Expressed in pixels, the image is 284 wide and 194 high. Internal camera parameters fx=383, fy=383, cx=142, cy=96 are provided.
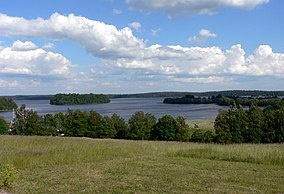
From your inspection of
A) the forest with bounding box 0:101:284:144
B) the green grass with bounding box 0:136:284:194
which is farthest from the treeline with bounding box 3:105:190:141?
the green grass with bounding box 0:136:284:194

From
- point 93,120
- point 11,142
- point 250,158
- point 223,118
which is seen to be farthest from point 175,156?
point 93,120

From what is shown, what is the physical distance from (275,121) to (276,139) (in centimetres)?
192

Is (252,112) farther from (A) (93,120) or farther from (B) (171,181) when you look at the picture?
(B) (171,181)

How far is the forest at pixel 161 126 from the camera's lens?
40.7 meters

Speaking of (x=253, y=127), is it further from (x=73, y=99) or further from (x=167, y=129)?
(x=73, y=99)

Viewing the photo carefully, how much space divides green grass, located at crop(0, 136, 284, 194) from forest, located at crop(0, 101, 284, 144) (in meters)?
24.6

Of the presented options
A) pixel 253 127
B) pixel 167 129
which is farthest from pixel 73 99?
pixel 253 127

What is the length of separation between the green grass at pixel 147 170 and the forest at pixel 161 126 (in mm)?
24599

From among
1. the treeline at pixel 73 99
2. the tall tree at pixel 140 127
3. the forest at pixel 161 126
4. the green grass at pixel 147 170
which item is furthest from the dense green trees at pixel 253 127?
the treeline at pixel 73 99

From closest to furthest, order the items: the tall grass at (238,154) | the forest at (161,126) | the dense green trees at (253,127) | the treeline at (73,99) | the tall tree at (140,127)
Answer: the tall grass at (238,154) < the dense green trees at (253,127) < the forest at (161,126) < the tall tree at (140,127) < the treeline at (73,99)

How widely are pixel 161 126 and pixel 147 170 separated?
32548 mm

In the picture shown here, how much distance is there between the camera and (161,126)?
44.0m

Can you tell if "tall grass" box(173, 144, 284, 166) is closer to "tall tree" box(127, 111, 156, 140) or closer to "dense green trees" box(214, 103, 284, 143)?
"dense green trees" box(214, 103, 284, 143)

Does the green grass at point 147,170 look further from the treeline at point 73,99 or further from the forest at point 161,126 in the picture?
the treeline at point 73,99
